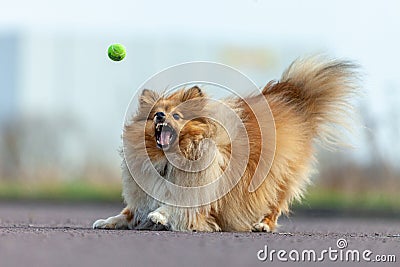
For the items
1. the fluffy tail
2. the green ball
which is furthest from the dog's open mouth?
the fluffy tail

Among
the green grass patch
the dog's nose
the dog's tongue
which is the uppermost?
the dog's nose

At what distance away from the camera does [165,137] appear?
28.1 ft

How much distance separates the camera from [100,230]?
28.4ft

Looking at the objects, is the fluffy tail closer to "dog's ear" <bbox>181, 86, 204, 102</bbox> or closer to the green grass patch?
"dog's ear" <bbox>181, 86, 204, 102</bbox>

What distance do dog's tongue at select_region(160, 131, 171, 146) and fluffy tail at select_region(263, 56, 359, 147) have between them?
4.96 feet

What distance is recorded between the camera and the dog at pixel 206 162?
8.61 meters

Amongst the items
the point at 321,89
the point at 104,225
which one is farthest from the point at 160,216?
the point at 321,89

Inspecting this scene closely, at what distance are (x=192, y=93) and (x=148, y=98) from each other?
1.41 feet

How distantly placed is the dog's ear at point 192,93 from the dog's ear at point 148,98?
0.84ft

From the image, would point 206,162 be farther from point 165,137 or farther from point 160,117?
point 160,117

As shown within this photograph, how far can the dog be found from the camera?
28.2ft

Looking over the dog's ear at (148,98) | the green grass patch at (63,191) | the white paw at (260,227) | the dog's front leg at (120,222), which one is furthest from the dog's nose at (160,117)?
the green grass patch at (63,191)

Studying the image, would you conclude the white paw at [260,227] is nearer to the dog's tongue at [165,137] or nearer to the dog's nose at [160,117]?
the dog's tongue at [165,137]

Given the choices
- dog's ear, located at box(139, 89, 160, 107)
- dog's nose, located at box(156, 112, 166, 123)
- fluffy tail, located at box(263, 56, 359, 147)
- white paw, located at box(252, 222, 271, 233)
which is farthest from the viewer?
fluffy tail, located at box(263, 56, 359, 147)
